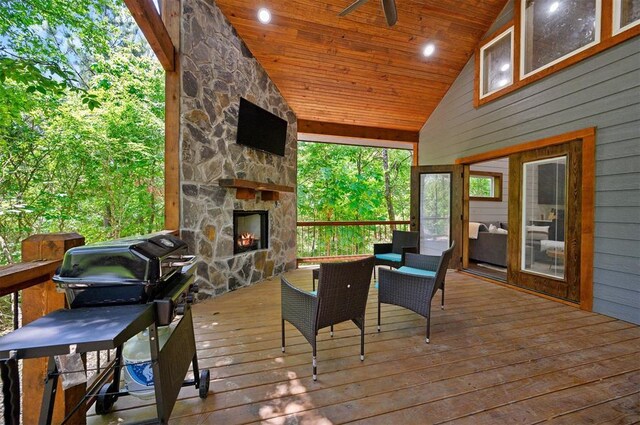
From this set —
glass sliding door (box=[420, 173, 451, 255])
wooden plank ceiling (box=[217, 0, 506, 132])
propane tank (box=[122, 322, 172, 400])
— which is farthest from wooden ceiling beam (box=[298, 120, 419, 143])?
propane tank (box=[122, 322, 172, 400])

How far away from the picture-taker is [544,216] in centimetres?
377

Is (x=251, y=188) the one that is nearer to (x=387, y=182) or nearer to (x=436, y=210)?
(x=436, y=210)

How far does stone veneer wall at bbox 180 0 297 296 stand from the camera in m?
3.45

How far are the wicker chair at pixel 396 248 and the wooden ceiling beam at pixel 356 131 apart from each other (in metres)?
2.52

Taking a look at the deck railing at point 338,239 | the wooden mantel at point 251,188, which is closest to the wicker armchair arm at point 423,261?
the wooden mantel at point 251,188

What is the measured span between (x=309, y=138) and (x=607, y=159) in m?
4.58

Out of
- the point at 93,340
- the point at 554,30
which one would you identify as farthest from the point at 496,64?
the point at 93,340

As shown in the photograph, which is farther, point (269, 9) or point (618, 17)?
point (269, 9)

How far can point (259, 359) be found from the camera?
2199 mm

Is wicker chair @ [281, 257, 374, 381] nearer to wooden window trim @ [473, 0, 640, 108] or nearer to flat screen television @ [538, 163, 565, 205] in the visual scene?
flat screen television @ [538, 163, 565, 205]

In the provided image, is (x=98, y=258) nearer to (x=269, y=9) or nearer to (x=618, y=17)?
(x=269, y=9)

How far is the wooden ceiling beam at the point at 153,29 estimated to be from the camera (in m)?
2.62

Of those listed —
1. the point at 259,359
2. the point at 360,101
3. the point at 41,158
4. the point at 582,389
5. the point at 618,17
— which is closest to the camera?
the point at 582,389

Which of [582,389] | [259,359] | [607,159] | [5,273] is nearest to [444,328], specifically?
[582,389]
